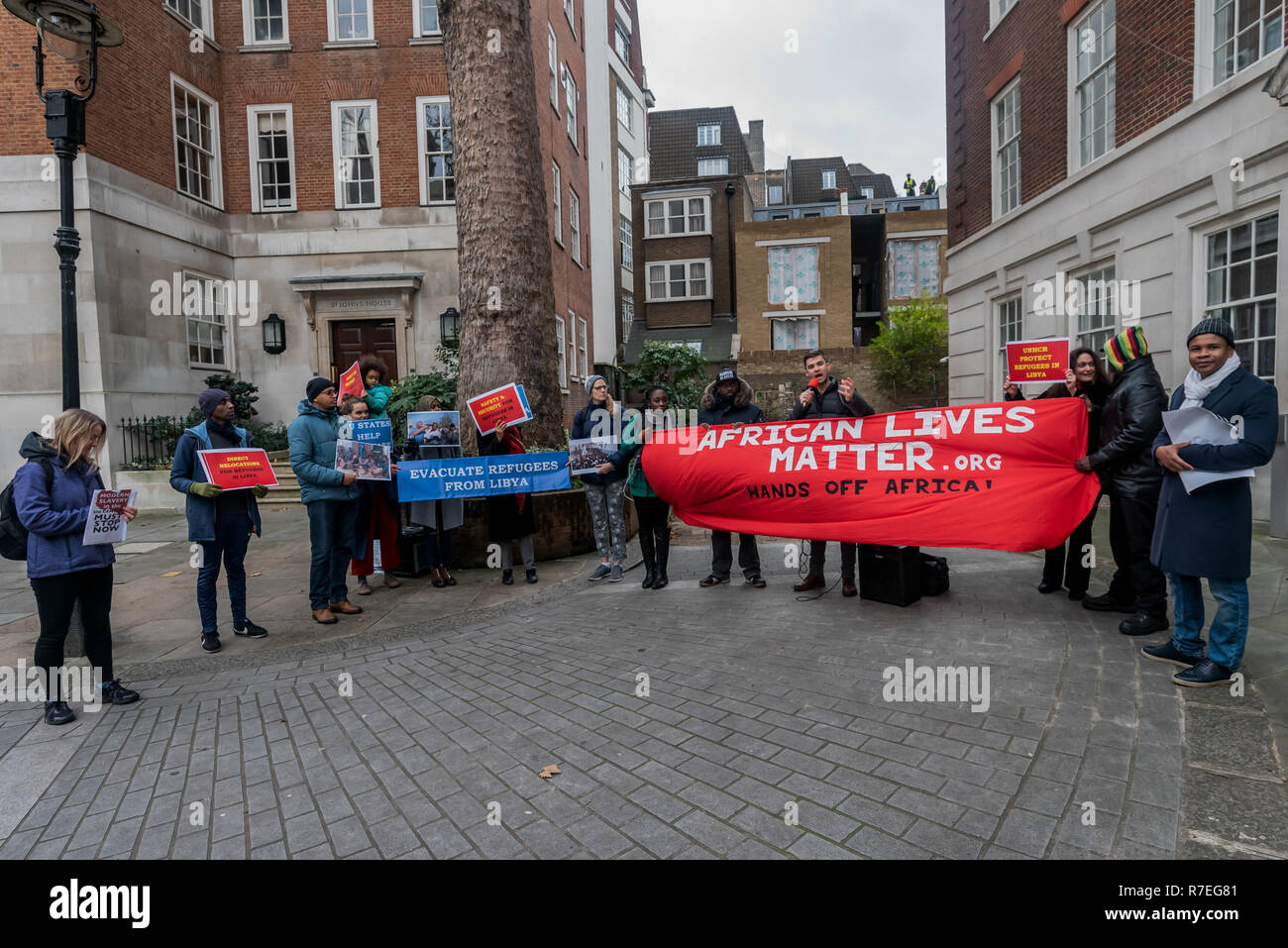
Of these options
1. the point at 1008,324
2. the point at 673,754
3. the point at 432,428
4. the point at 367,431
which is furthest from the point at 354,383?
the point at 1008,324

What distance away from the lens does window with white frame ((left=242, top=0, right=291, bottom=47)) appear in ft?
60.8

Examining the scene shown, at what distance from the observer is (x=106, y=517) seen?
4.60m

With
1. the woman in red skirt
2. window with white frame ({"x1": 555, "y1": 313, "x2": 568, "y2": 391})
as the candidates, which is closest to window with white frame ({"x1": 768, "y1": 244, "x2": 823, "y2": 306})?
window with white frame ({"x1": 555, "y1": 313, "x2": 568, "y2": 391})

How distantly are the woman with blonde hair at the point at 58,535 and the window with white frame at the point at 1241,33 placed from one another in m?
12.8

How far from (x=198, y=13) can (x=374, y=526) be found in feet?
58.8

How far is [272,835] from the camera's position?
3090mm

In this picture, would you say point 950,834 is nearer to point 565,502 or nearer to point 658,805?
point 658,805

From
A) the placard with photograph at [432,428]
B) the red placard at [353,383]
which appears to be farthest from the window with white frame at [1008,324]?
the red placard at [353,383]

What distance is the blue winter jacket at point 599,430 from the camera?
298 inches

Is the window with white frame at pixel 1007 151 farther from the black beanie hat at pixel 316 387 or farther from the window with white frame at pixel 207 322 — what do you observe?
the window with white frame at pixel 207 322

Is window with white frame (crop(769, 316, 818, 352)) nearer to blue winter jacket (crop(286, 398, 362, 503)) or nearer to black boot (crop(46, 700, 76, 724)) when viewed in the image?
blue winter jacket (crop(286, 398, 362, 503))

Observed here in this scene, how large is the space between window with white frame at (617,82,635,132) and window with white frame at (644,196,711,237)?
13.4 ft

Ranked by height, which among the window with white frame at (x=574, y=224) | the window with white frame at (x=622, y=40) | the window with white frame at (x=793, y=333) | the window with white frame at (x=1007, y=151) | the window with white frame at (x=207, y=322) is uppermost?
the window with white frame at (x=622, y=40)
